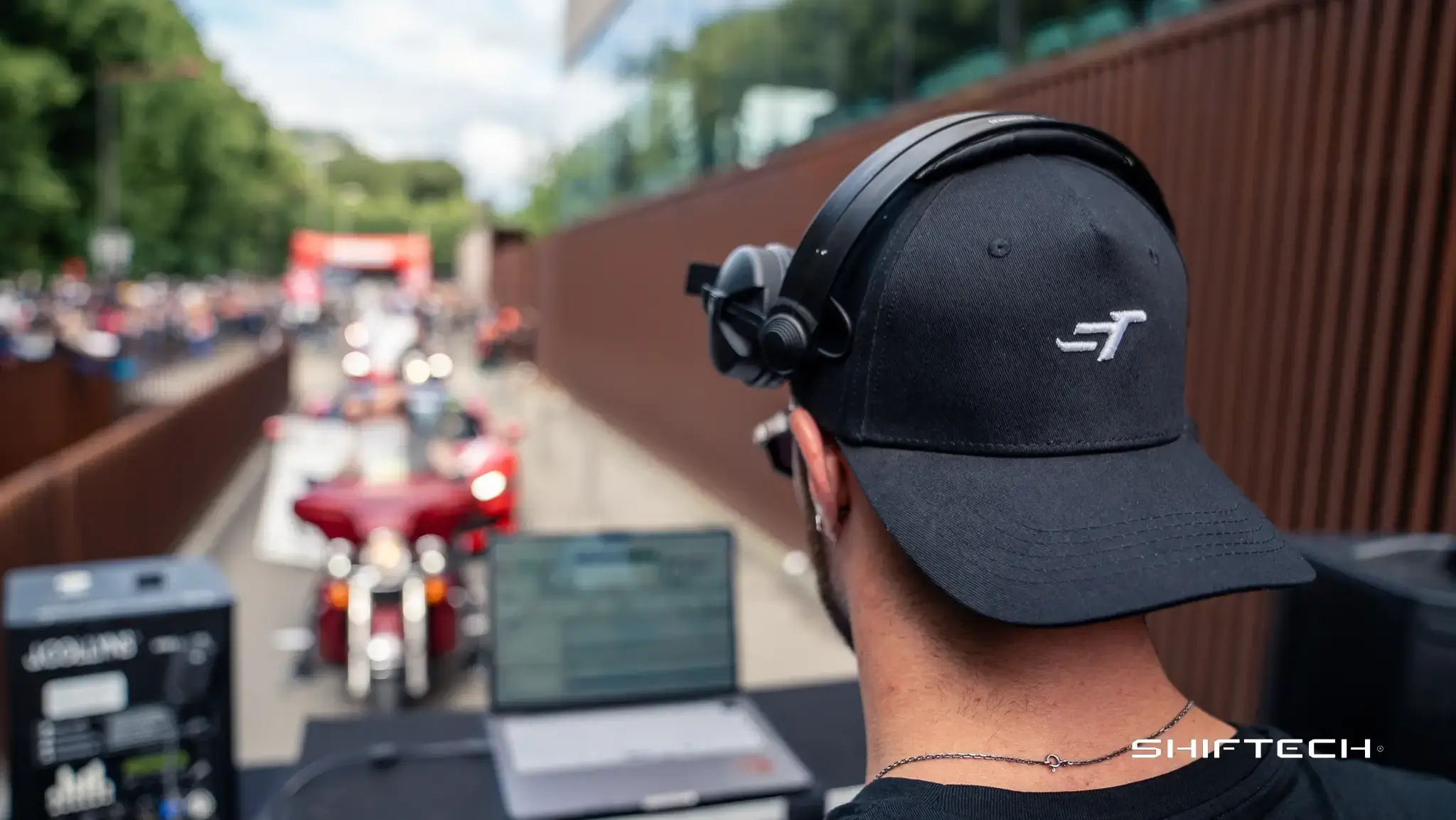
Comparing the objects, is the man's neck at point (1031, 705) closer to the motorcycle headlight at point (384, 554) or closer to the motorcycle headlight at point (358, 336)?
the motorcycle headlight at point (384, 554)

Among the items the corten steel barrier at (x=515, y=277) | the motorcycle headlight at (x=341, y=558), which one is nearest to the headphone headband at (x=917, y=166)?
the motorcycle headlight at (x=341, y=558)

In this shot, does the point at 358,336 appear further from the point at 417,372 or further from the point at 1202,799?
the point at 1202,799

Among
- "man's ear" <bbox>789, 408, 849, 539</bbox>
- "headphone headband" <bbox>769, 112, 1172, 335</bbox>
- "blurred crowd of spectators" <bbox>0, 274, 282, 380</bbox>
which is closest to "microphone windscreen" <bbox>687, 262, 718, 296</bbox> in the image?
"headphone headband" <bbox>769, 112, 1172, 335</bbox>

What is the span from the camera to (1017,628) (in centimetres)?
119

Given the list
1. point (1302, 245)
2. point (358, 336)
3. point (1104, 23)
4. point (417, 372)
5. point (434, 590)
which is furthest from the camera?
point (358, 336)

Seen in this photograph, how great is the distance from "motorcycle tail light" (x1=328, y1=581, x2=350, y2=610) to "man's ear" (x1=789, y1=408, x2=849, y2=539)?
5420 millimetres

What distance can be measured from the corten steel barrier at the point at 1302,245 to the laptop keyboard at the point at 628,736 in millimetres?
2090

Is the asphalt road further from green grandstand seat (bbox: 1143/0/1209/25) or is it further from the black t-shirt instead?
the black t-shirt

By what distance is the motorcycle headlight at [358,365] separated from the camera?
14688mm

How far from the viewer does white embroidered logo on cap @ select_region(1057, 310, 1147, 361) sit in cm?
123

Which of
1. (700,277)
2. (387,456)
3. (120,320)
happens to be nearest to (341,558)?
(387,456)

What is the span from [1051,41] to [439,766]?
6234 mm

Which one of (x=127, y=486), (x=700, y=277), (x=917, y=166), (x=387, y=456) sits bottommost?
(x=127, y=486)

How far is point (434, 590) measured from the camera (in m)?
6.25
